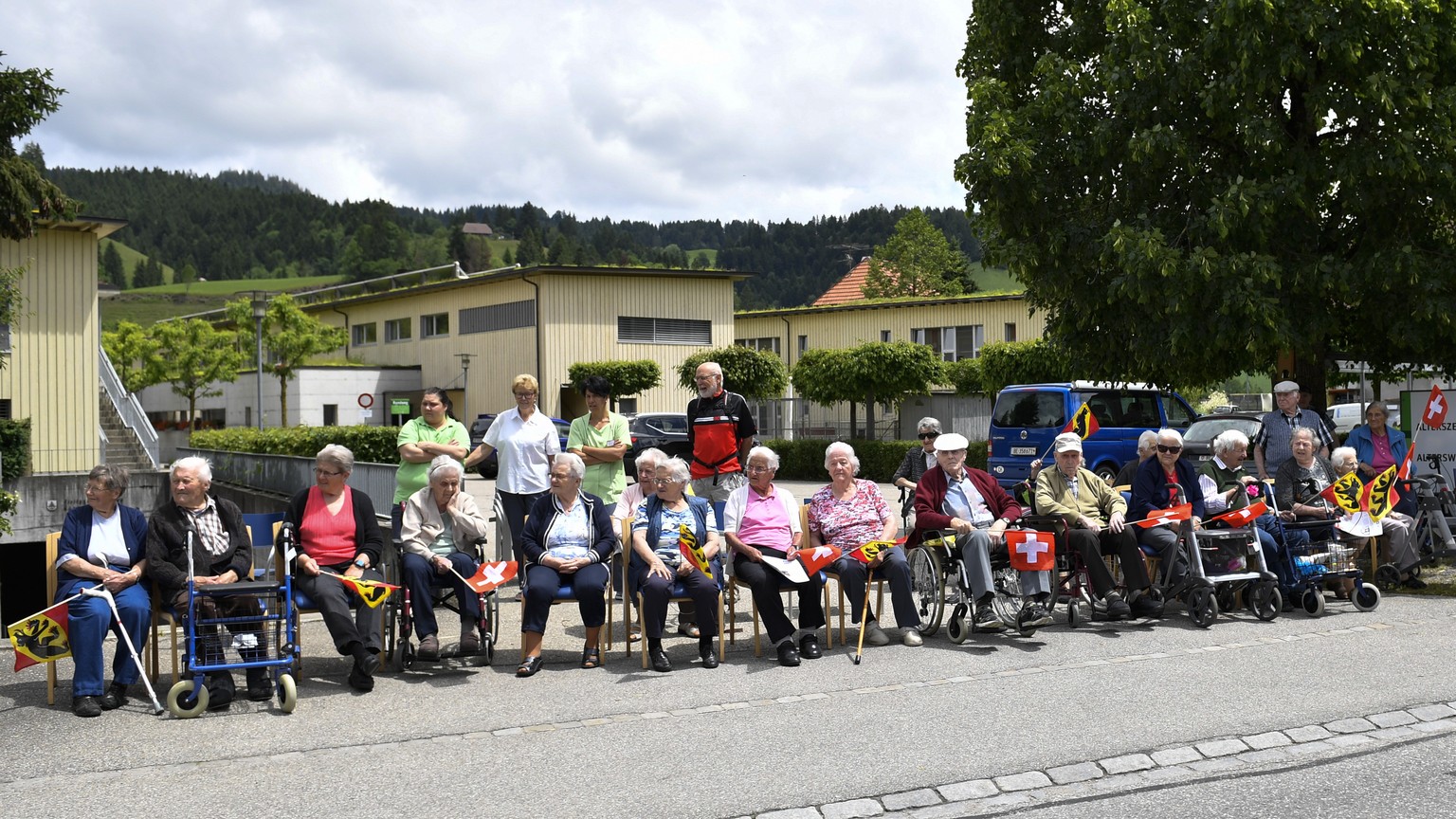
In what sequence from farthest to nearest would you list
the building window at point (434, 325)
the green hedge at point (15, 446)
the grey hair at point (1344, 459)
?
the building window at point (434, 325) < the green hedge at point (15, 446) < the grey hair at point (1344, 459)

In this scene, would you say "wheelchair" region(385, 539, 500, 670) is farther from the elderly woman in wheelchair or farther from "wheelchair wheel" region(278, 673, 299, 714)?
"wheelchair wheel" region(278, 673, 299, 714)

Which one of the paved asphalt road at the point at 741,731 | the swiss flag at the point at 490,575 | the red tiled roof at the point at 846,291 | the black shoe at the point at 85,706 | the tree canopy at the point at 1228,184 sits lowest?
the paved asphalt road at the point at 741,731

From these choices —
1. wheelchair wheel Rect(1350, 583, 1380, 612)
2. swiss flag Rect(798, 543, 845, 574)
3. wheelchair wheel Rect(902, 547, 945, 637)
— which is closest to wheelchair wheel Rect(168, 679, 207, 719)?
swiss flag Rect(798, 543, 845, 574)

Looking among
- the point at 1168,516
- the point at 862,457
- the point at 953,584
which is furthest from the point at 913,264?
the point at 953,584

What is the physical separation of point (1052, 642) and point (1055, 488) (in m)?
1.32

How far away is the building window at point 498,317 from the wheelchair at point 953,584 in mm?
36628

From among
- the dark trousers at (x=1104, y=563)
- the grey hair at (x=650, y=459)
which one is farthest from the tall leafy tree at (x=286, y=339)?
the dark trousers at (x=1104, y=563)

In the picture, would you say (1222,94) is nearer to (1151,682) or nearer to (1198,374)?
(1198,374)

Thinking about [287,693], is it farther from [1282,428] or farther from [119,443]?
[119,443]

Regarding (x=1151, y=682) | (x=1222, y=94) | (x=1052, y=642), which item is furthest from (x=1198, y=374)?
(x=1151, y=682)

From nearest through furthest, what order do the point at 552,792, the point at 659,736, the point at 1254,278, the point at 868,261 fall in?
the point at 552,792 → the point at 659,736 → the point at 1254,278 → the point at 868,261

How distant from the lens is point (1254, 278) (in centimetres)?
Answer: 1243

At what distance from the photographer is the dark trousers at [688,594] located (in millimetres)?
8188

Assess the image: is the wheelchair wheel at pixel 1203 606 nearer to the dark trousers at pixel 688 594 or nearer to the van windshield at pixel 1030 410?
the dark trousers at pixel 688 594
